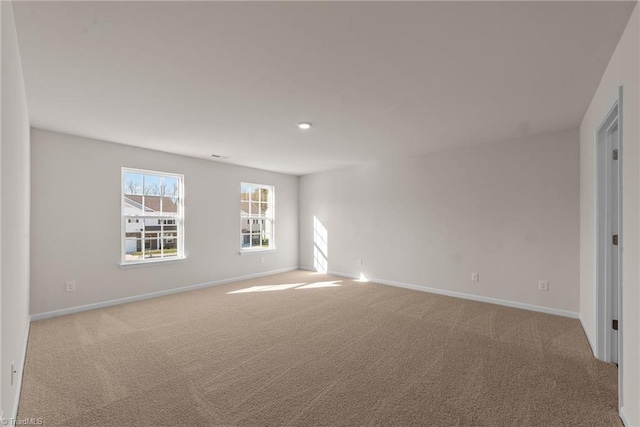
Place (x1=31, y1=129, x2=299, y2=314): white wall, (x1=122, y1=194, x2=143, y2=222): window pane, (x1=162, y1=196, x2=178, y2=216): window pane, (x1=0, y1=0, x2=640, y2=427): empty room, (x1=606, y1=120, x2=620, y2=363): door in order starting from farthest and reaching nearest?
1. (x1=162, y1=196, x2=178, y2=216): window pane
2. (x1=122, y1=194, x2=143, y2=222): window pane
3. (x1=31, y1=129, x2=299, y2=314): white wall
4. (x1=606, y1=120, x2=620, y2=363): door
5. (x1=0, y1=0, x2=640, y2=427): empty room

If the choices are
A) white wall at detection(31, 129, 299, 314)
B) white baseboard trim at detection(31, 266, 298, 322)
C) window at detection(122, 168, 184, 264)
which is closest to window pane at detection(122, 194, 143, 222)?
window at detection(122, 168, 184, 264)

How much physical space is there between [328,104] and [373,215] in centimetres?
324

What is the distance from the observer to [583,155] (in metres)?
3.30

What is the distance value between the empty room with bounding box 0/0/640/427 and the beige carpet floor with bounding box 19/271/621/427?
0.07 feet

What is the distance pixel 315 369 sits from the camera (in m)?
2.37

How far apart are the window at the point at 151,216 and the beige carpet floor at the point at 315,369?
3.32 feet

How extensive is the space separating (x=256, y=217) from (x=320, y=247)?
164cm

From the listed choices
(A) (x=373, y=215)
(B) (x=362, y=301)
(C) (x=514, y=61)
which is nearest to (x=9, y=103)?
(C) (x=514, y=61)

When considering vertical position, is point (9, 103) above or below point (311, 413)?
above

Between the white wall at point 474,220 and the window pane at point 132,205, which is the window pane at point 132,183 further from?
the white wall at point 474,220

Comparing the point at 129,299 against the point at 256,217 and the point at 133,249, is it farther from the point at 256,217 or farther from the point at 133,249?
the point at 256,217

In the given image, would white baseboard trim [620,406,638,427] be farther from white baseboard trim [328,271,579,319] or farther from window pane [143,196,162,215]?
window pane [143,196,162,215]

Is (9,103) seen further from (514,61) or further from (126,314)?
(514,61)

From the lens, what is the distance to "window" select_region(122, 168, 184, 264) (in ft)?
14.6
